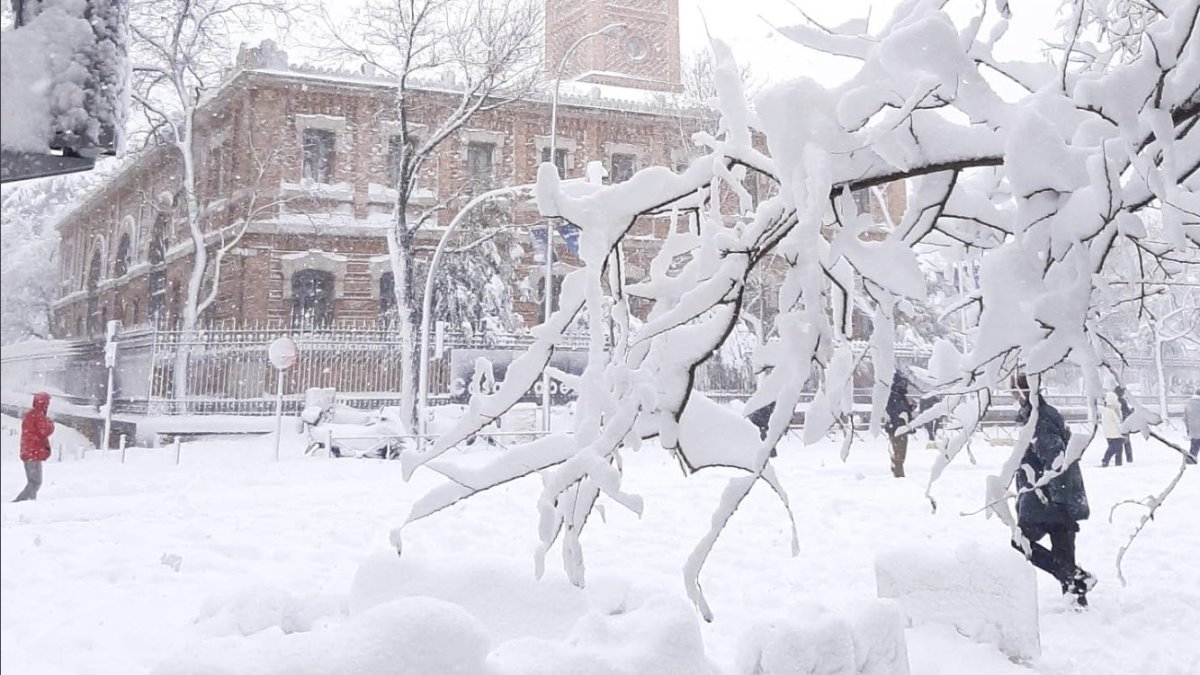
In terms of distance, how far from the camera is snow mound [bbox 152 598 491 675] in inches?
74.7

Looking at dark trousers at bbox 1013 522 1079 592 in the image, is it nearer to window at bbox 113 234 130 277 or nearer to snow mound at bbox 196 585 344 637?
snow mound at bbox 196 585 344 637

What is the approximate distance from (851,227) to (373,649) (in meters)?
1.35

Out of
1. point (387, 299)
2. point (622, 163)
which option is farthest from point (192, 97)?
point (622, 163)

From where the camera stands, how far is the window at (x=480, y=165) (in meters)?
14.3

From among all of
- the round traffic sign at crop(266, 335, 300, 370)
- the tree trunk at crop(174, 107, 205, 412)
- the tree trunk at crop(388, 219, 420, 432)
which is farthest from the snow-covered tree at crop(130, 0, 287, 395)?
the tree trunk at crop(388, 219, 420, 432)

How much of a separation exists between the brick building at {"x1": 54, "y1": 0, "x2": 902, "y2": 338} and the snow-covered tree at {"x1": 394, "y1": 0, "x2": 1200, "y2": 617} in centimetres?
1036

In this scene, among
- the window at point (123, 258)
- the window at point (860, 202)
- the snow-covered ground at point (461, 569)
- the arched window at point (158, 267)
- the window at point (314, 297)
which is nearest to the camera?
the window at point (860, 202)

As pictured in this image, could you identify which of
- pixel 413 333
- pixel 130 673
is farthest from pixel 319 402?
pixel 130 673

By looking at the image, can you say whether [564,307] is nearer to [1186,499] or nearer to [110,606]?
[110,606]

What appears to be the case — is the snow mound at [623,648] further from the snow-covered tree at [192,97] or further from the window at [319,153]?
the window at [319,153]

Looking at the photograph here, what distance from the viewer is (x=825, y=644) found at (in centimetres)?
295

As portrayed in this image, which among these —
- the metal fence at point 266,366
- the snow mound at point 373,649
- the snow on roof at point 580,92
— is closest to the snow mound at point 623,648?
the snow mound at point 373,649

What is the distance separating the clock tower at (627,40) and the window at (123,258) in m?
7.90

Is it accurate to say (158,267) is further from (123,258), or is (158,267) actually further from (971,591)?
(971,591)
